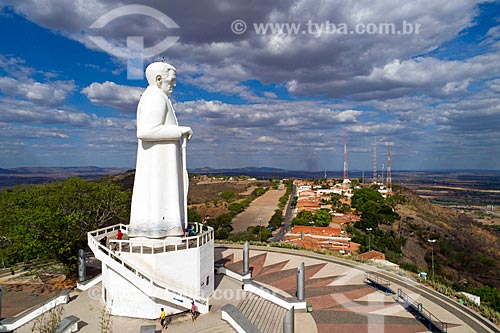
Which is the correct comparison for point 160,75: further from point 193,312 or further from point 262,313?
point 262,313

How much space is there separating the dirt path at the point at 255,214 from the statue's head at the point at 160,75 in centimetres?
4898

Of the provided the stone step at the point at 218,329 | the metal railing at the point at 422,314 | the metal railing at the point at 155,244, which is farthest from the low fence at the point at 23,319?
the metal railing at the point at 422,314

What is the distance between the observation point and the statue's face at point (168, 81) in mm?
18266

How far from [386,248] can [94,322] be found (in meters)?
45.7

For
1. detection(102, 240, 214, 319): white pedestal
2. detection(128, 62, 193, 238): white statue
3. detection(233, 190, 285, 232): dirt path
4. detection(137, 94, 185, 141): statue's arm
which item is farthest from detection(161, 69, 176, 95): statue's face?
detection(233, 190, 285, 232): dirt path

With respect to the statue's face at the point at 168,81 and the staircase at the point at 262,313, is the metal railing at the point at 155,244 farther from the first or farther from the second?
the statue's face at the point at 168,81

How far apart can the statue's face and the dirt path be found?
48.7 meters

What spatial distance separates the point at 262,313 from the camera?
59.2ft

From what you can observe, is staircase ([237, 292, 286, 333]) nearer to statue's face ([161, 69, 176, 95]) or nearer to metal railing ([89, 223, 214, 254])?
metal railing ([89, 223, 214, 254])

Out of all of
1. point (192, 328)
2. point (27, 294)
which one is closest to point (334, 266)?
point (192, 328)

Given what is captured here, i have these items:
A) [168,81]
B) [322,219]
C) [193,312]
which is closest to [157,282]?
[193,312]

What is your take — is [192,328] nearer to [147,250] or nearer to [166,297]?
[166,297]

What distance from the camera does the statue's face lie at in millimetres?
18266

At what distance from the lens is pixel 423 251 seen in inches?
2333
